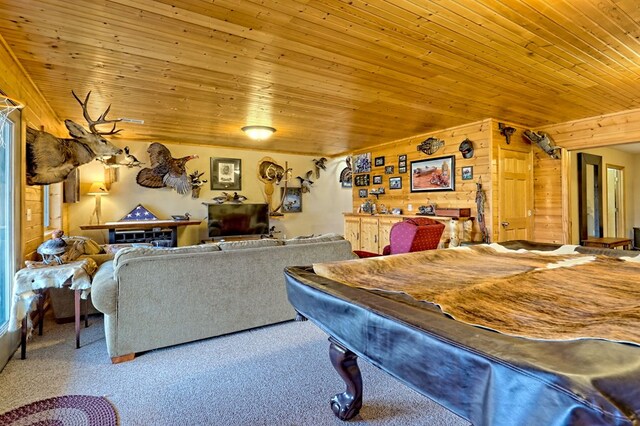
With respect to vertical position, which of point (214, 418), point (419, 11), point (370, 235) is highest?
point (419, 11)

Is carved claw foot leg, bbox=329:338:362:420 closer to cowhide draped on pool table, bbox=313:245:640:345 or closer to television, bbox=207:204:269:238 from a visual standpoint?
cowhide draped on pool table, bbox=313:245:640:345

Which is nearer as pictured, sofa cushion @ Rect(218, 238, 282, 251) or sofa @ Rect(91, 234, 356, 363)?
sofa @ Rect(91, 234, 356, 363)

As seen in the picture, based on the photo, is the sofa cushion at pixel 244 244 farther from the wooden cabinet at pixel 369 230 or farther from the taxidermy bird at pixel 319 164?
the taxidermy bird at pixel 319 164

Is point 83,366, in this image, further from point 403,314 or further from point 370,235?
point 370,235

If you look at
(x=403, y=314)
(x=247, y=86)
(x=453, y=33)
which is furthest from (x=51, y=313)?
(x=453, y=33)

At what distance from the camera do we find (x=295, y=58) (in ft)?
9.86

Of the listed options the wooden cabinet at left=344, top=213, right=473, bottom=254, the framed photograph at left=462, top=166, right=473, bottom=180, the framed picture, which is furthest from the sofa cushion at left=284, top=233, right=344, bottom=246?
the framed picture

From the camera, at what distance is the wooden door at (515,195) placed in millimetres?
5270

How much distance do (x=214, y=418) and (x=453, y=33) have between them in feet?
10.1

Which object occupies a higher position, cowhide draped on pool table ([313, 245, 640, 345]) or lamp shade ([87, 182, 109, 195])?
lamp shade ([87, 182, 109, 195])

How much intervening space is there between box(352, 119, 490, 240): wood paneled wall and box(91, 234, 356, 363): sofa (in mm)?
3278

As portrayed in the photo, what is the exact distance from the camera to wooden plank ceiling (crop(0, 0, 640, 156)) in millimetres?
2281

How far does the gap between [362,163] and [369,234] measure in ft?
5.80

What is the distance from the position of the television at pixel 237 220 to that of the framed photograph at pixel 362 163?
2.30 meters
